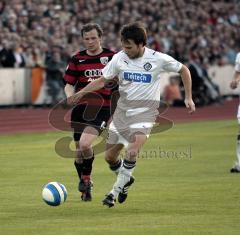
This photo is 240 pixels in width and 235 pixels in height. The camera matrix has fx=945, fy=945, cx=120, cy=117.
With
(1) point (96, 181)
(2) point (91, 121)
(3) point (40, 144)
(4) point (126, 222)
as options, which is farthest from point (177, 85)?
(4) point (126, 222)

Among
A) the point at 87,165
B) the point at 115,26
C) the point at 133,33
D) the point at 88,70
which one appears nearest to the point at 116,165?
the point at 87,165

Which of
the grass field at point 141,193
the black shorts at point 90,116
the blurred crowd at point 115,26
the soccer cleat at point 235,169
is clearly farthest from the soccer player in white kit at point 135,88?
the blurred crowd at point 115,26

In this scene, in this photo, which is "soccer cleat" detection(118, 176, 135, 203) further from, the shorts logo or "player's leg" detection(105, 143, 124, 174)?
the shorts logo

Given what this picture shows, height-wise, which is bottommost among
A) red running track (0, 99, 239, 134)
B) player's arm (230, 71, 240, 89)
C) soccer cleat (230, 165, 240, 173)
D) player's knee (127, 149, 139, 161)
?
red running track (0, 99, 239, 134)

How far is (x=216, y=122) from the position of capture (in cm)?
2831

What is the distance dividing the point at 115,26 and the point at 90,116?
22.8 meters

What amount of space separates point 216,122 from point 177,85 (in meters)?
5.14

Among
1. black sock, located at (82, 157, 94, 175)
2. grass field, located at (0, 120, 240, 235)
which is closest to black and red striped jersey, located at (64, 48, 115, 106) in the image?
black sock, located at (82, 157, 94, 175)

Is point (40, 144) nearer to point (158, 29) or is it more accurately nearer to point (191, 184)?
point (191, 184)

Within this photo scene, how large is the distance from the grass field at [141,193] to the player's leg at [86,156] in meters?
0.17

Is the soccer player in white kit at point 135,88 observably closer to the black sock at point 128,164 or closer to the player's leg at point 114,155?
the black sock at point 128,164

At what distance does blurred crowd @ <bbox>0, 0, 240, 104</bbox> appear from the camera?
99.8 feet

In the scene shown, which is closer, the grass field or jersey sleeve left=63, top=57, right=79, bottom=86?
the grass field

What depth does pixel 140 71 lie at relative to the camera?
11844mm
